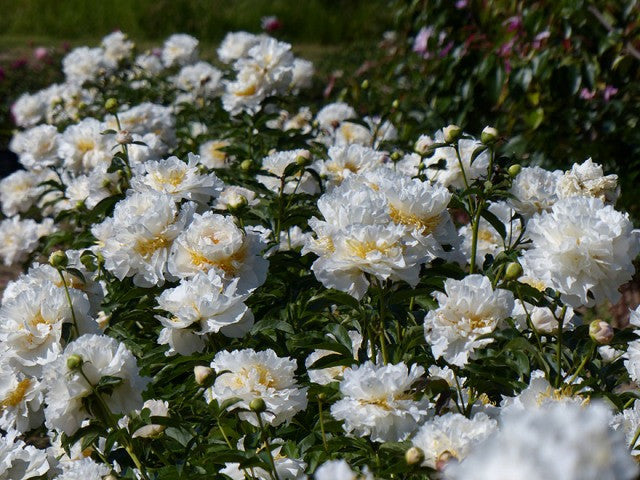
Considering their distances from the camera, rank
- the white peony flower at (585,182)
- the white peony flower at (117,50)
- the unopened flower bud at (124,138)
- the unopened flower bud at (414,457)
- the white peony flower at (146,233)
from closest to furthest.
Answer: the unopened flower bud at (414,457)
the white peony flower at (146,233)
the white peony flower at (585,182)
the unopened flower bud at (124,138)
the white peony flower at (117,50)

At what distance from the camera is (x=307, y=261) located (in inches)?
72.6

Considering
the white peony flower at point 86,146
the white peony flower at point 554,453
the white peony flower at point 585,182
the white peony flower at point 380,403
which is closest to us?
the white peony flower at point 554,453

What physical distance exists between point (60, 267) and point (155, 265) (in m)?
0.16

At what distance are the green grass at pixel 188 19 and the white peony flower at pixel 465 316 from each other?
31.4 feet

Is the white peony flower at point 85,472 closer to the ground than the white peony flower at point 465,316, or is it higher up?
closer to the ground

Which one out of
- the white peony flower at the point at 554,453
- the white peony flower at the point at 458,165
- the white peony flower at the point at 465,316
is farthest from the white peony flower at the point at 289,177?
the white peony flower at the point at 554,453

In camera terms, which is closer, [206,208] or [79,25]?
[206,208]

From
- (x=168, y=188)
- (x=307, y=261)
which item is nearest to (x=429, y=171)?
(x=307, y=261)

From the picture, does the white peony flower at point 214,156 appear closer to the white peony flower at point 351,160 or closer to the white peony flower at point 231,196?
the white peony flower at point 231,196

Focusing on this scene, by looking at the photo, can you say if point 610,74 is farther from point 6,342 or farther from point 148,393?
point 6,342

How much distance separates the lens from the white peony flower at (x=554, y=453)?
59 centimetres

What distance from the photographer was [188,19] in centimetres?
1109

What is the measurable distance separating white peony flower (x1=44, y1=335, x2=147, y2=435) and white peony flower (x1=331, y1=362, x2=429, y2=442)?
326mm

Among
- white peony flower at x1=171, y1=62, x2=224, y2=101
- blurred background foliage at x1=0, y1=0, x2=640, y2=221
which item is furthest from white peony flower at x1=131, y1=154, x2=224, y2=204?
white peony flower at x1=171, y1=62, x2=224, y2=101
